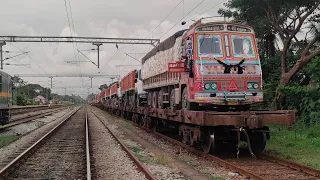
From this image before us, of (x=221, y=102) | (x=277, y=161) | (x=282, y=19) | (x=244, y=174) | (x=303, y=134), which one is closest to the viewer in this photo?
(x=244, y=174)

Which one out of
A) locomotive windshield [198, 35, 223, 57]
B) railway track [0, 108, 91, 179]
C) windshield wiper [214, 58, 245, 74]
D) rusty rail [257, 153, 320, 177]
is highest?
locomotive windshield [198, 35, 223, 57]

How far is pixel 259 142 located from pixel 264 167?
191 centimetres

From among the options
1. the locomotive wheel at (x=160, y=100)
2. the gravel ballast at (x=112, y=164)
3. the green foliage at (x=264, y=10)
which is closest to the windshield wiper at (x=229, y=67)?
the gravel ballast at (x=112, y=164)

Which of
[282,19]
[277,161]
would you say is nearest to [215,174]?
[277,161]

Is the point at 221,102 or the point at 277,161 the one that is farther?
the point at 221,102

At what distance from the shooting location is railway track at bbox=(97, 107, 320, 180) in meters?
7.62

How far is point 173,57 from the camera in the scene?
1276 cm

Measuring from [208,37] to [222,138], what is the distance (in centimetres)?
294

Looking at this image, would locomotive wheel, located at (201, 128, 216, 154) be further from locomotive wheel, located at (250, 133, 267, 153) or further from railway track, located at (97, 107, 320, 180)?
locomotive wheel, located at (250, 133, 267, 153)

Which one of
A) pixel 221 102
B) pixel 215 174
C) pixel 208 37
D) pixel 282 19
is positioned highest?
pixel 282 19

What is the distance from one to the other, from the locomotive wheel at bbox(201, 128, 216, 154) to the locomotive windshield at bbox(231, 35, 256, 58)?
2.35 meters

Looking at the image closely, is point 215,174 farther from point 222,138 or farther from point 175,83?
point 175,83

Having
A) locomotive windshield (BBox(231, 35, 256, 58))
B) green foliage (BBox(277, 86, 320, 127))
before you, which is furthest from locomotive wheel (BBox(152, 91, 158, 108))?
locomotive windshield (BBox(231, 35, 256, 58))

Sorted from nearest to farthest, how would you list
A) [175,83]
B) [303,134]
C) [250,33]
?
1. [250,33]
2. [175,83]
3. [303,134]
